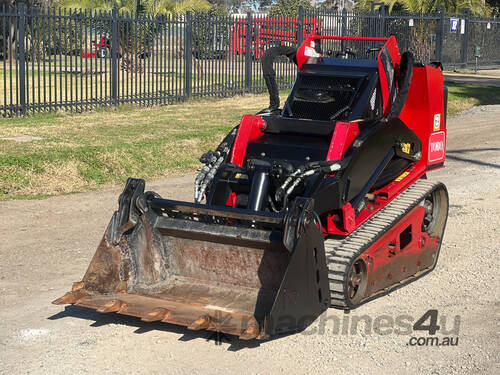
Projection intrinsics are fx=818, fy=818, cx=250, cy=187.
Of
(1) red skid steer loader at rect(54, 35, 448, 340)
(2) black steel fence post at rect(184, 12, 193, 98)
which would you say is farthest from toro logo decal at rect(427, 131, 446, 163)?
(2) black steel fence post at rect(184, 12, 193, 98)

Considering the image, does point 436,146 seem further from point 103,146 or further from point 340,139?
point 103,146

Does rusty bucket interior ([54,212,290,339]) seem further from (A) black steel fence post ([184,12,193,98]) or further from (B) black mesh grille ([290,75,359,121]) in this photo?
(A) black steel fence post ([184,12,193,98])

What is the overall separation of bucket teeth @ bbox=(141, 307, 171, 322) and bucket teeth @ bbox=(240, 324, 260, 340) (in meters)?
0.62

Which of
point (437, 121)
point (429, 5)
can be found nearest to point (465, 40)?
point (429, 5)

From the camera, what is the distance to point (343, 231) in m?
6.78

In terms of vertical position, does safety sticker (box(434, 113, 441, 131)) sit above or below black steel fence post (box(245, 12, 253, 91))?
below

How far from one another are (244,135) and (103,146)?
19.3 ft

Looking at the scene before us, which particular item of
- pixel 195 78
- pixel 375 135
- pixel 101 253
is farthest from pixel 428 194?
pixel 195 78

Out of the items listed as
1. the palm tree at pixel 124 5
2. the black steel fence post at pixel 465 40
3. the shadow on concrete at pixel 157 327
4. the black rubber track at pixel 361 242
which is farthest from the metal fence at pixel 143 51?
the black rubber track at pixel 361 242

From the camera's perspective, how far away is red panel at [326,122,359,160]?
697cm

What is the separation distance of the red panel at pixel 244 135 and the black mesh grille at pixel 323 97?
56cm

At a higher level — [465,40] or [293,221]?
[465,40]

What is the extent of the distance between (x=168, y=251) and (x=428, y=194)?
2.78m

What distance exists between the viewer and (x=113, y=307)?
5.95 metres
